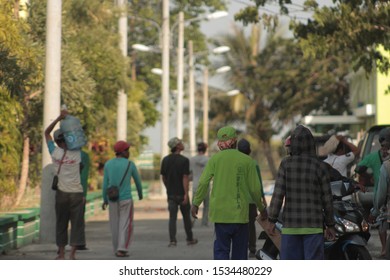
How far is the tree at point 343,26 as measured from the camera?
26719mm

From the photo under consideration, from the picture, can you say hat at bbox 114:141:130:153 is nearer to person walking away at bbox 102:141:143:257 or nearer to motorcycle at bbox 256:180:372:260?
person walking away at bbox 102:141:143:257

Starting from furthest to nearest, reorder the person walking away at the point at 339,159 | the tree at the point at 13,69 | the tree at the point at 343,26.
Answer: the tree at the point at 343,26 < the tree at the point at 13,69 < the person walking away at the point at 339,159

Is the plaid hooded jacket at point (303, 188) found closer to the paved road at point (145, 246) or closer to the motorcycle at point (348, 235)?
the motorcycle at point (348, 235)

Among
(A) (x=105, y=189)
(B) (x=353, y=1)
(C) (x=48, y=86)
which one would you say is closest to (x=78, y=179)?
(A) (x=105, y=189)

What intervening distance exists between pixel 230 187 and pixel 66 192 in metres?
5.29

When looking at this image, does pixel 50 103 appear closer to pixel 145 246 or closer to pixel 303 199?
pixel 145 246

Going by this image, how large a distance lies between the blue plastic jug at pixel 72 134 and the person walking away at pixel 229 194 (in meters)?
4.88

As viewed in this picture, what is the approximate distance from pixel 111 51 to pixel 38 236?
15690 millimetres

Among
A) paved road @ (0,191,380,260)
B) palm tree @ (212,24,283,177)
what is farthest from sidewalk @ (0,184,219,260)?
palm tree @ (212,24,283,177)

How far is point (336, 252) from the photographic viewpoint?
13.0m

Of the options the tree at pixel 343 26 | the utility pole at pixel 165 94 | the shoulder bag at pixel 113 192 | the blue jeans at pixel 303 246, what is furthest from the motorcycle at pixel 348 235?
the utility pole at pixel 165 94
